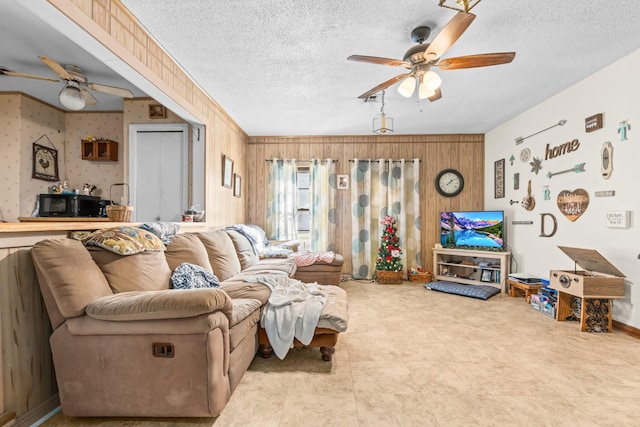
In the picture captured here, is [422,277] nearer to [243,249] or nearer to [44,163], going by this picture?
[243,249]

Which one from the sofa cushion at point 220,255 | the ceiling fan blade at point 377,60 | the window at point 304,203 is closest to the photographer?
the ceiling fan blade at point 377,60

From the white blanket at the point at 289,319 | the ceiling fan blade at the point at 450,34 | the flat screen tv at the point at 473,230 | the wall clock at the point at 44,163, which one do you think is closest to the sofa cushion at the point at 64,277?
the white blanket at the point at 289,319

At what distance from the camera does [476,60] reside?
2.40m

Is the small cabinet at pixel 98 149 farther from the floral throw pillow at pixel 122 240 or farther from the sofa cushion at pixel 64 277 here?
the sofa cushion at pixel 64 277

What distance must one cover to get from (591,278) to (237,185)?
186 inches

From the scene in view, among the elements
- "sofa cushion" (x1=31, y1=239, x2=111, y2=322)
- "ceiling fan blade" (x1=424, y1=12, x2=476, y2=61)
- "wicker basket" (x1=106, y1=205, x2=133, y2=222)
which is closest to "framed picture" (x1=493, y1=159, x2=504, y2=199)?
"ceiling fan blade" (x1=424, y1=12, x2=476, y2=61)

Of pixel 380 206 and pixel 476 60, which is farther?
pixel 380 206

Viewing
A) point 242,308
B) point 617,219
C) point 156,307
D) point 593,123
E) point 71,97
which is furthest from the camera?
point 593,123

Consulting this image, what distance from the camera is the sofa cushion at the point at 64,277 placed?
63.5 inches

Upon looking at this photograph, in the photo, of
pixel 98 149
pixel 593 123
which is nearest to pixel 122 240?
pixel 98 149

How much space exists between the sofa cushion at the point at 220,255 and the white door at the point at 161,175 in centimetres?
103

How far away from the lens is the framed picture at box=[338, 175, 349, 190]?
581 centimetres

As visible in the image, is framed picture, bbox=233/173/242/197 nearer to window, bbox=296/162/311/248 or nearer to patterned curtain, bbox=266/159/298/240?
patterned curtain, bbox=266/159/298/240

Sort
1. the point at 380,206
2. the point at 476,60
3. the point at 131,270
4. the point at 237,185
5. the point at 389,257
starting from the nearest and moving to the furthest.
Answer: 1. the point at 131,270
2. the point at 476,60
3. the point at 237,185
4. the point at 389,257
5. the point at 380,206
